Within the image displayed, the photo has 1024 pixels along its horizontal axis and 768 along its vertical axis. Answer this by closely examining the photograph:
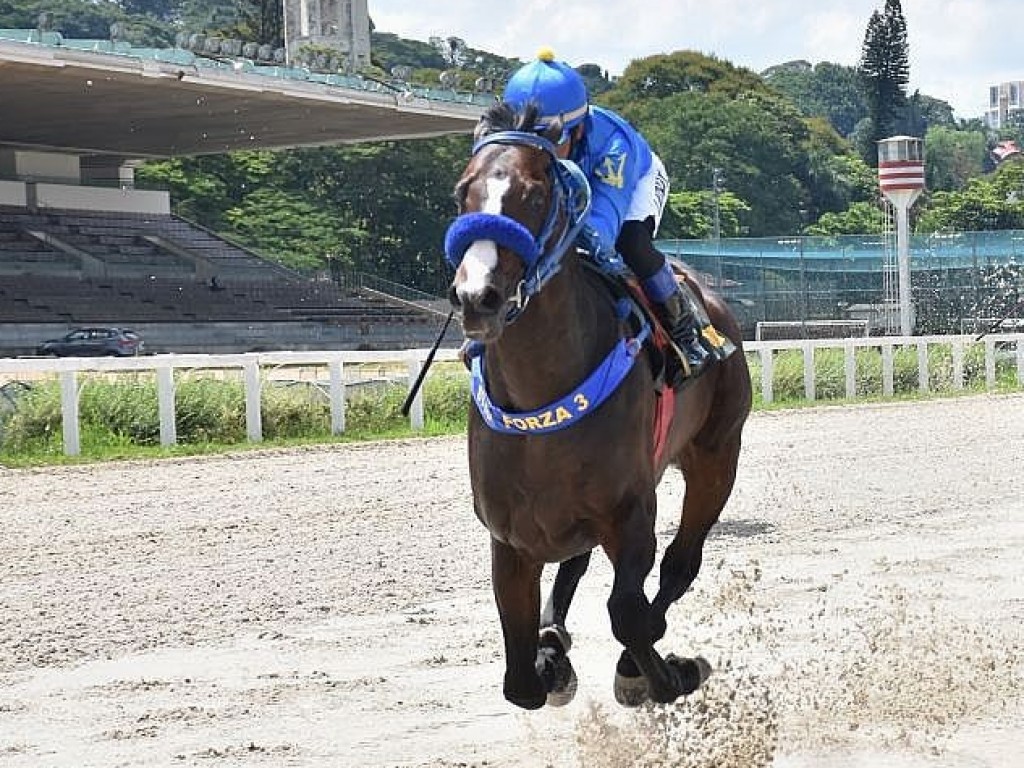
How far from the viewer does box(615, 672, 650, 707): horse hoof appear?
5.51m

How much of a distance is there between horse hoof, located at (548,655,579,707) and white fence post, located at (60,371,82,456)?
1101cm

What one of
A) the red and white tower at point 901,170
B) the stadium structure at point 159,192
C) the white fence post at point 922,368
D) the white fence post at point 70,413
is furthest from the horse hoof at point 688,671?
the stadium structure at point 159,192

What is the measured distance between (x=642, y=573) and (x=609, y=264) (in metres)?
1.08

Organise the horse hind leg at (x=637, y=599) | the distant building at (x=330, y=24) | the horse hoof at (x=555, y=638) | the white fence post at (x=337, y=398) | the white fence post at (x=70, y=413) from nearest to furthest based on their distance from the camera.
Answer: the horse hind leg at (x=637, y=599), the horse hoof at (x=555, y=638), the white fence post at (x=70, y=413), the white fence post at (x=337, y=398), the distant building at (x=330, y=24)

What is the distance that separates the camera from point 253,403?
17.0 metres

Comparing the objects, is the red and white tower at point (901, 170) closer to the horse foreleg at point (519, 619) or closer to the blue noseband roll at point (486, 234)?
the horse foreleg at point (519, 619)

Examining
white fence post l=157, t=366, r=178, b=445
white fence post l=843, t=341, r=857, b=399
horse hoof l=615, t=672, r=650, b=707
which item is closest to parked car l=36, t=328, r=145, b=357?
white fence post l=843, t=341, r=857, b=399

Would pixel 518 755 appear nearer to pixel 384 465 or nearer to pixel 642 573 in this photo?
pixel 642 573

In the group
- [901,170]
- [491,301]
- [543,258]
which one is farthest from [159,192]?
[491,301]

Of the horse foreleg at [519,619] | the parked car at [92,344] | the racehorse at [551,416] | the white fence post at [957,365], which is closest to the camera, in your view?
the racehorse at [551,416]

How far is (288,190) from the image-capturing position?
2445 inches

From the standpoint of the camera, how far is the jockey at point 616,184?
5133 millimetres

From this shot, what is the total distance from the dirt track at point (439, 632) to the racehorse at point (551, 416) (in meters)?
0.63

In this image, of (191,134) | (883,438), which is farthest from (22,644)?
(191,134)
